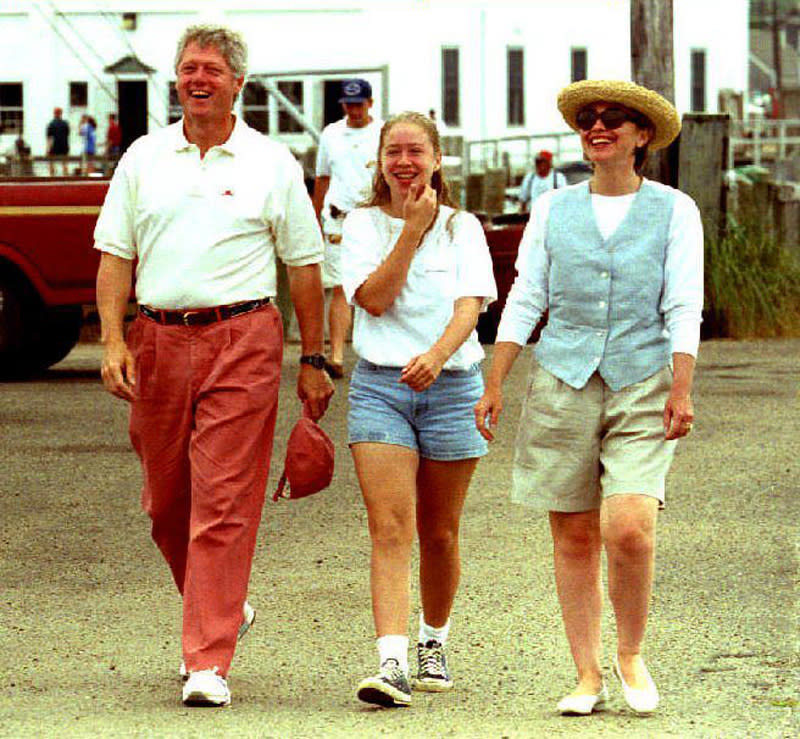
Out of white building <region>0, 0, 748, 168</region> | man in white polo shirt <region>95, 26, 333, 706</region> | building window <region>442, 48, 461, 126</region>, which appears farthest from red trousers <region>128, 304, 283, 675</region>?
building window <region>442, 48, 461, 126</region>

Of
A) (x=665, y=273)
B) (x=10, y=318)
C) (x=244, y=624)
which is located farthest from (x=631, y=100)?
(x=10, y=318)

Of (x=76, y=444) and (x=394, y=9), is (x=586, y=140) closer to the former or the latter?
(x=76, y=444)

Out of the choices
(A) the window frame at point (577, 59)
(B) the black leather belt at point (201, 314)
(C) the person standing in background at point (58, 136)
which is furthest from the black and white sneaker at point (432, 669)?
(A) the window frame at point (577, 59)

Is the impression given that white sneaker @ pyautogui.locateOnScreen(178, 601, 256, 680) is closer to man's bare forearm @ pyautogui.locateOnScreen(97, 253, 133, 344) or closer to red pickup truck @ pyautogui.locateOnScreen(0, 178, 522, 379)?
man's bare forearm @ pyautogui.locateOnScreen(97, 253, 133, 344)

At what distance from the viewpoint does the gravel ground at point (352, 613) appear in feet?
19.3

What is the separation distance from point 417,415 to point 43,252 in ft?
27.4

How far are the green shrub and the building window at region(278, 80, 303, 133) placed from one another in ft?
61.5

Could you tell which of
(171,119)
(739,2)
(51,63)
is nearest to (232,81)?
(171,119)

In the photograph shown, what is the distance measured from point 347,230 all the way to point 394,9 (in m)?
40.1

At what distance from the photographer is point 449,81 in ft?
158

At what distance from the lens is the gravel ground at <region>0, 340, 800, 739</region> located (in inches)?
231

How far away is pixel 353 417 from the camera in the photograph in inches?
244

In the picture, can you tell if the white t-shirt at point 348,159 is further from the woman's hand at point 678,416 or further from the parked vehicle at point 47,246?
the woman's hand at point 678,416

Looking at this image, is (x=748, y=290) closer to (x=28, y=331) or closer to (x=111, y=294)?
(x=28, y=331)
